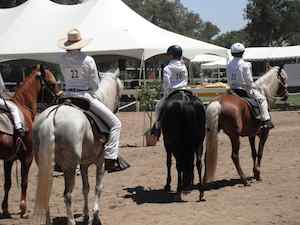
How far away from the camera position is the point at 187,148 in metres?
9.09

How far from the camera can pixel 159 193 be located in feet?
32.0

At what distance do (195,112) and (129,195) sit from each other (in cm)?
185

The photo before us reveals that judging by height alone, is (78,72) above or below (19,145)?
above

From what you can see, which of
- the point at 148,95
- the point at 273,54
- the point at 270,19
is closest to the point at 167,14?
the point at 270,19

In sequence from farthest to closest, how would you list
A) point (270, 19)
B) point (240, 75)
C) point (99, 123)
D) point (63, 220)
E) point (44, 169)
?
1. point (270, 19)
2. point (240, 75)
3. point (63, 220)
4. point (99, 123)
5. point (44, 169)

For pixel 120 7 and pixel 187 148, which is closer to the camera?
pixel 187 148

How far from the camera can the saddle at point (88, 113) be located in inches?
297

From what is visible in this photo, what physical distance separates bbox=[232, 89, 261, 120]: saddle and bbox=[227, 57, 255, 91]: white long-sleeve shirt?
84 mm

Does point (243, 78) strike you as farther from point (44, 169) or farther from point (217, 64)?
point (217, 64)

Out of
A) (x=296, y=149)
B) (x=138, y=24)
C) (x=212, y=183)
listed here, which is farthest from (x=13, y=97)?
(x=138, y=24)

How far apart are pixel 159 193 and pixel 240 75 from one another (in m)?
2.63

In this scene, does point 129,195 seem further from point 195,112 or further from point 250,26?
point 250,26

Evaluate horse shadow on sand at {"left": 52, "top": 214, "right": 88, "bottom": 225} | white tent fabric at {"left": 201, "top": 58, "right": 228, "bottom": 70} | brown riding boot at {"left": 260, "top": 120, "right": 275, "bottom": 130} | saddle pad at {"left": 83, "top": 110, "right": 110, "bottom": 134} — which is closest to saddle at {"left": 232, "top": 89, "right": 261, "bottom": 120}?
brown riding boot at {"left": 260, "top": 120, "right": 275, "bottom": 130}

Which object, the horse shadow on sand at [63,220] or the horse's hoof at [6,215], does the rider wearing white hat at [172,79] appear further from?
the horse's hoof at [6,215]
